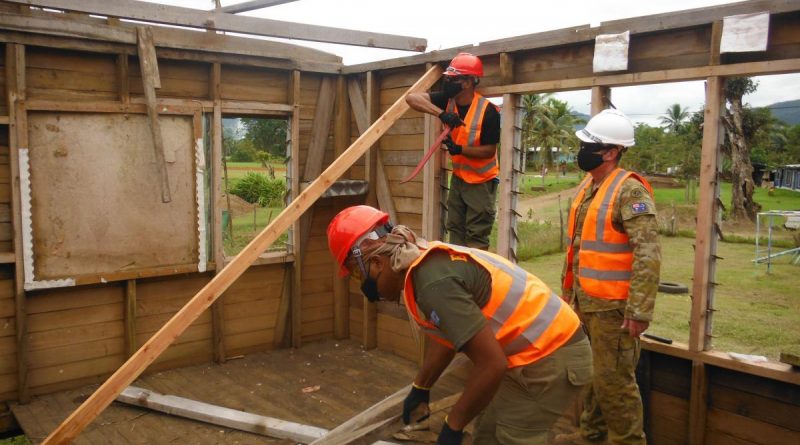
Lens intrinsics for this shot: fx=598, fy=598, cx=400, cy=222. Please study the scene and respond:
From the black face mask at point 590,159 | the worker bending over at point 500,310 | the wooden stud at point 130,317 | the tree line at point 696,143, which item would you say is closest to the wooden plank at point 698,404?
the black face mask at point 590,159

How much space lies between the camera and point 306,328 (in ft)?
22.9

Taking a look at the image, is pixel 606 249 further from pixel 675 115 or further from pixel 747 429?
pixel 675 115

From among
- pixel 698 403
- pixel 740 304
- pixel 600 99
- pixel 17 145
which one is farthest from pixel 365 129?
pixel 740 304

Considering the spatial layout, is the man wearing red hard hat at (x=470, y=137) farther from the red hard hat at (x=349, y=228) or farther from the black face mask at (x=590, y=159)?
the red hard hat at (x=349, y=228)

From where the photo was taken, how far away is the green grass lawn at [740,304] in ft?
30.8

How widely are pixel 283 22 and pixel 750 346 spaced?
817 cm

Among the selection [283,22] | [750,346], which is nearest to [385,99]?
→ [283,22]

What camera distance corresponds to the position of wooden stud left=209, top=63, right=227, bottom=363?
6.04 m

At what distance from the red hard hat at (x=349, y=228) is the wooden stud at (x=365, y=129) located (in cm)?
386

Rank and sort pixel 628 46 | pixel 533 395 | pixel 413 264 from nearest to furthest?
1. pixel 413 264
2. pixel 533 395
3. pixel 628 46

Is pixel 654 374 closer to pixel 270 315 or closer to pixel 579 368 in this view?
pixel 579 368

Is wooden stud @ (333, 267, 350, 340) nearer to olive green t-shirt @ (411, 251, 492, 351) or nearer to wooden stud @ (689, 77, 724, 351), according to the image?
wooden stud @ (689, 77, 724, 351)

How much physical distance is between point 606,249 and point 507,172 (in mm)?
1608

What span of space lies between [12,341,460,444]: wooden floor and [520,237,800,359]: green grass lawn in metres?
3.65
